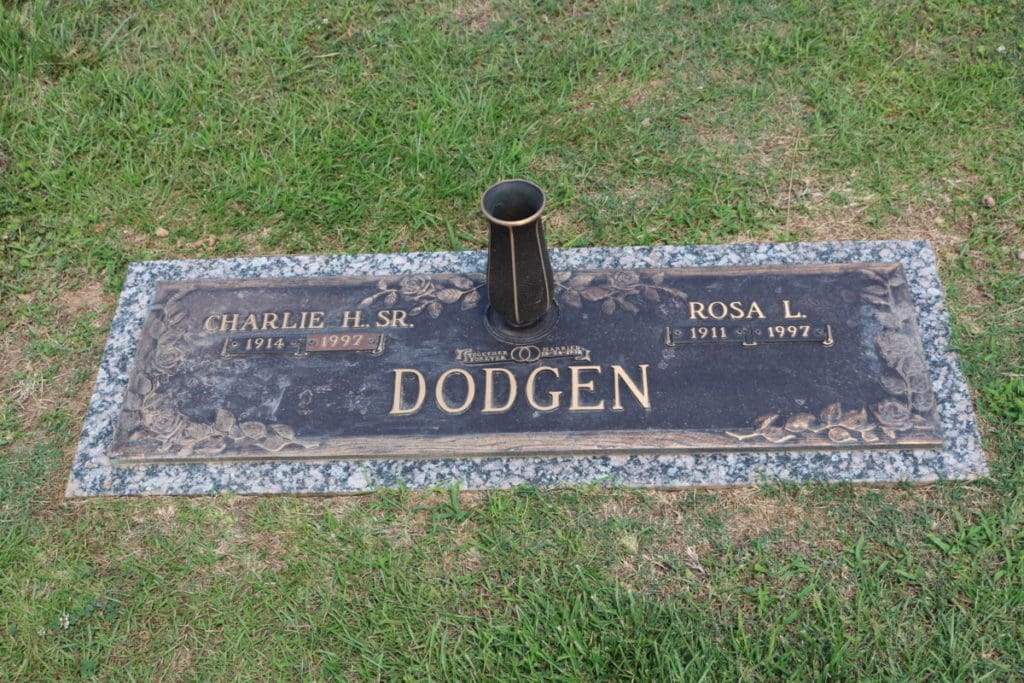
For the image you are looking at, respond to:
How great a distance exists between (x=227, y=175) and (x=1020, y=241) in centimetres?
327

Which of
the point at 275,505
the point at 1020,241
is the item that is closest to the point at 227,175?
the point at 275,505

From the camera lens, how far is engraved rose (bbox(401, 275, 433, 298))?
3.16m

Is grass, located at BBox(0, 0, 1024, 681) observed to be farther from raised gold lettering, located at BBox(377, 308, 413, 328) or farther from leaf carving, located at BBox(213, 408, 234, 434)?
raised gold lettering, located at BBox(377, 308, 413, 328)

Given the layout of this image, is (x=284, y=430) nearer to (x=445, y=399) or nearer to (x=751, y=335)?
(x=445, y=399)

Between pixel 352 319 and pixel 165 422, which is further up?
pixel 352 319

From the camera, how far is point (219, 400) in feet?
9.70

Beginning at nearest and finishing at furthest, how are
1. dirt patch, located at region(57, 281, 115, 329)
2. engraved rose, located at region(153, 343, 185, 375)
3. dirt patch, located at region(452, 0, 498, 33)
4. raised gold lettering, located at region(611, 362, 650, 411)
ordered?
raised gold lettering, located at region(611, 362, 650, 411)
engraved rose, located at region(153, 343, 185, 375)
dirt patch, located at region(57, 281, 115, 329)
dirt patch, located at region(452, 0, 498, 33)

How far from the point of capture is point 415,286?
318 cm

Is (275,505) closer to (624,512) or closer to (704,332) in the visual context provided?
(624,512)

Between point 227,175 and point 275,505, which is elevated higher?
point 227,175

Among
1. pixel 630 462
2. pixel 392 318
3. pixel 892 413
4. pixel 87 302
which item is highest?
pixel 87 302

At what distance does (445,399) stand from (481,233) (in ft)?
3.01

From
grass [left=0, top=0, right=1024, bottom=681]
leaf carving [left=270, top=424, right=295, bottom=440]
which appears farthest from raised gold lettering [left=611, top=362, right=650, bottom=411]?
leaf carving [left=270, top=424, right=295, bottom=440]

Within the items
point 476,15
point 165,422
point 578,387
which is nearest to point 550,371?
point 578,387
